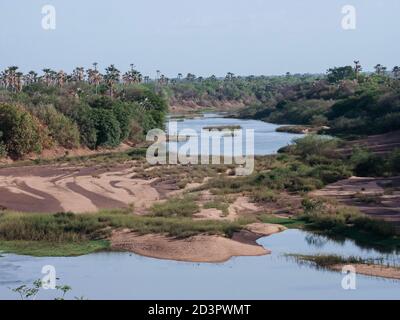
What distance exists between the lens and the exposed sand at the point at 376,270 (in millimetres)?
22855

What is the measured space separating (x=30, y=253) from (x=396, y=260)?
12472mm

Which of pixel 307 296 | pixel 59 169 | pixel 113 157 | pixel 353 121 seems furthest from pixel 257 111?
pixel 307 296

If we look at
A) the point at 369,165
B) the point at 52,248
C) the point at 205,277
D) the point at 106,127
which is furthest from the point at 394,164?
the point at 106,127

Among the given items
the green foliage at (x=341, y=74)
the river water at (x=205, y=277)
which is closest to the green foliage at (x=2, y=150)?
the river water at (x=205, y=277)

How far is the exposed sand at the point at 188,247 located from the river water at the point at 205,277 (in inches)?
21.9

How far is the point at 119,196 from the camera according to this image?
133 feet

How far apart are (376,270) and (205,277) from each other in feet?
17.4

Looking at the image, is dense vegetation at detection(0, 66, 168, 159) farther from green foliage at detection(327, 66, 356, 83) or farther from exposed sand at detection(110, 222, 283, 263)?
green foliage at detection(327, 66, 356, 83)

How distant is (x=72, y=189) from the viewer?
43219 mm

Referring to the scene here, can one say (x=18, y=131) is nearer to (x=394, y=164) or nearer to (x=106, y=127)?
(x=106, y=127)

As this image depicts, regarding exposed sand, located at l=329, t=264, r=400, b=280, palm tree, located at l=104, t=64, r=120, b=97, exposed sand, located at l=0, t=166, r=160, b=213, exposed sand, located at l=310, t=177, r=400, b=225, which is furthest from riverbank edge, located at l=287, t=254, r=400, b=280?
palm tree, located at l=104, t=64, r=120, b=97

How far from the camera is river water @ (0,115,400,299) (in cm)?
2053
